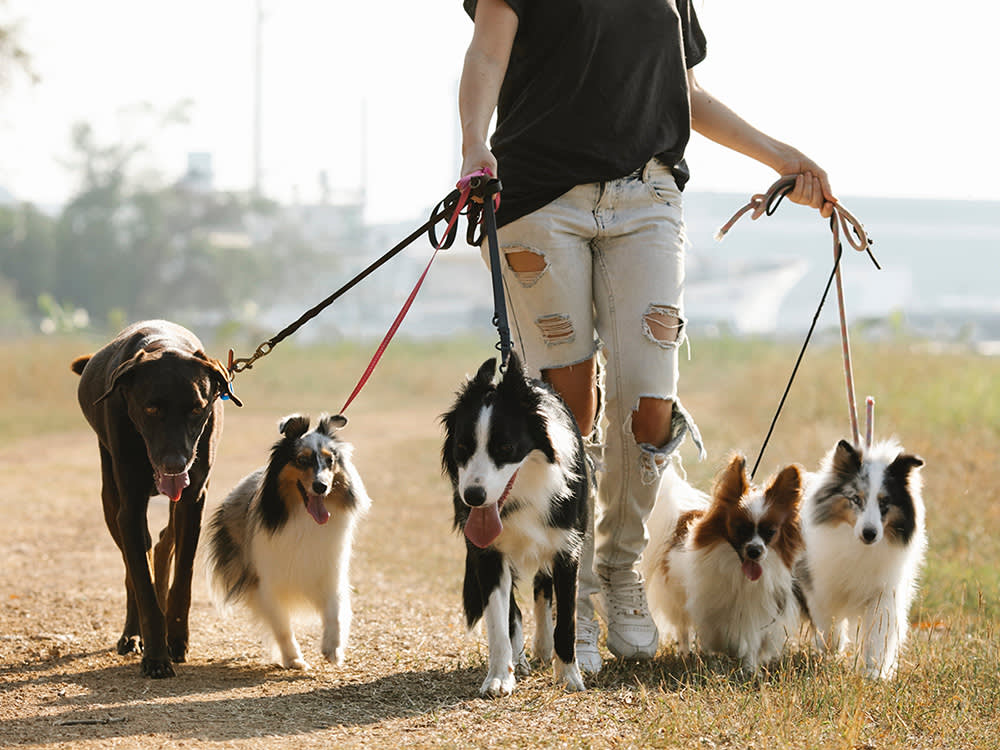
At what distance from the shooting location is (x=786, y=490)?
454 cm

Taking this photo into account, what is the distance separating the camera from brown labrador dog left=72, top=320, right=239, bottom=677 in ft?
12.9

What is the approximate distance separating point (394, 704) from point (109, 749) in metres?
0.93

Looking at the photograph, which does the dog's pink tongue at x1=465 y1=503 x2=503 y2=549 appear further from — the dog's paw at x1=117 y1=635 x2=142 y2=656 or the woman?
the dog's paw at x1=117 y1=635 x2=142 y2=656

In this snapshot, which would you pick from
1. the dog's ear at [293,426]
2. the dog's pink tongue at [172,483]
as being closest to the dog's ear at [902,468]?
the dog's ear at [293,426]

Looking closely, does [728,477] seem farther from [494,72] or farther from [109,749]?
[109,749]

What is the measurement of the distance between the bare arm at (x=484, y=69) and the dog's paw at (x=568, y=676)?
5.44 feet

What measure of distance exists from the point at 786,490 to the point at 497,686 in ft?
4.78

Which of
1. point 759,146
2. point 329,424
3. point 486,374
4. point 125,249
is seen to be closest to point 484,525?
point 486,374

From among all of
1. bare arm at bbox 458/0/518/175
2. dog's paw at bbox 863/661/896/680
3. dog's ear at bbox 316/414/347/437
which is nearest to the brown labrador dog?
dog's ear at bbox 316/414/347/437

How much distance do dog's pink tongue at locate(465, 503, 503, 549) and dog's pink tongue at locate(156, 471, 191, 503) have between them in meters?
1.03

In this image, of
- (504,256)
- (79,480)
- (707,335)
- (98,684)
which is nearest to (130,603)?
(98,684)

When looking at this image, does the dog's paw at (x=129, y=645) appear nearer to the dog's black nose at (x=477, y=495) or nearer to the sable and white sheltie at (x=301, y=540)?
the sable and white sheltie at (x=301, y=540)

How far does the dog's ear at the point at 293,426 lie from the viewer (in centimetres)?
436

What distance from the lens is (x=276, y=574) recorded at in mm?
4422
